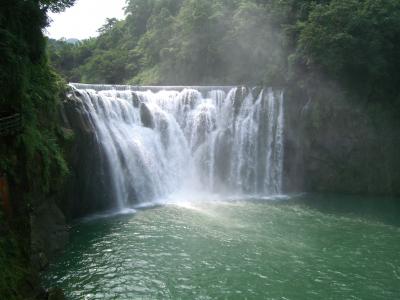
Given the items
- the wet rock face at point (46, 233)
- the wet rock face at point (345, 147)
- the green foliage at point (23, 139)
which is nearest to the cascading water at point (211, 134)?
the wet rock face at point (345, 147)

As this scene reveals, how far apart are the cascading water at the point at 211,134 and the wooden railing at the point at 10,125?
1351 centimetres

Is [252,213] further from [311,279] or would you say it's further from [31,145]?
[31,145]

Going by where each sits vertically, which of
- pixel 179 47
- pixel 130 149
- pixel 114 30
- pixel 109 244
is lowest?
pixel 109 244

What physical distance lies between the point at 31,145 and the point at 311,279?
1020 cm

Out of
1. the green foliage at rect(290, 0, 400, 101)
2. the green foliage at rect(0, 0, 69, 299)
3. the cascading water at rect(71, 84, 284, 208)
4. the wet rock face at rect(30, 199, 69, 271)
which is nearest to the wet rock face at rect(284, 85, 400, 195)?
the cascading water at rect(71, 84, 284, 208)

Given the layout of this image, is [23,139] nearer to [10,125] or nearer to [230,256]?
[10,125]

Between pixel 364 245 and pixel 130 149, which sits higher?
pixel 130 149

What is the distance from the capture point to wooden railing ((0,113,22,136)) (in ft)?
37.7

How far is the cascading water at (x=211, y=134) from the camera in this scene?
26.5m

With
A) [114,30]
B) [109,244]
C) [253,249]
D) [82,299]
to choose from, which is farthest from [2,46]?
[114,30]

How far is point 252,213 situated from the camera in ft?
71.6

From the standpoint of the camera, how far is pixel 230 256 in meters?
15.7

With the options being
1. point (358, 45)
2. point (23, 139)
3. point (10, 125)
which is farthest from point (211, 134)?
point (10, 125)

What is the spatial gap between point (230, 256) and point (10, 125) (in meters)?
9.00
